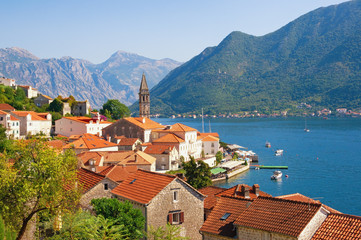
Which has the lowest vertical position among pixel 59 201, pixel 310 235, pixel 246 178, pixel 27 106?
pixel 246 178

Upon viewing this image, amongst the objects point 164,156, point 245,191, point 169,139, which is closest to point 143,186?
point 245,191

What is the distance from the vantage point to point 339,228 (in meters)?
17.8

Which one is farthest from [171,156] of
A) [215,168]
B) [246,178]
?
[246,178]

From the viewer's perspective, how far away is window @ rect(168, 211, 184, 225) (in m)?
23.6

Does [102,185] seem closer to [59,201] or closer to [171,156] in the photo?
[59,201]

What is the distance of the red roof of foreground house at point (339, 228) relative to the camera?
17.1 m

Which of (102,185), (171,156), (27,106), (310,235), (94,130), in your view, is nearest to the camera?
(310,235)

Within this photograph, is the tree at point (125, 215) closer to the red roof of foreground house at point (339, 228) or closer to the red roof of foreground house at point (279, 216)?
the red roof of foreground house at point (279, 216)

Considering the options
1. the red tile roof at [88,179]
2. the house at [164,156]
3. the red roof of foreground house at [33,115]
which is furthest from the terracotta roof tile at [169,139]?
the red tile roof at [88,179]

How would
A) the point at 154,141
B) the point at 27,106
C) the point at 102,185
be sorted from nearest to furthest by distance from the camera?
the point at 102,185, the point at 154,141, the point at 27,106

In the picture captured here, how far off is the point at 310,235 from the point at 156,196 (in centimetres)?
927

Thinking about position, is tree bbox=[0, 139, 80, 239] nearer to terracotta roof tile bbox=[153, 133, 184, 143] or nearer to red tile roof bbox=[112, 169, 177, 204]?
red tile roof bbox=[112, 169, 177, 204]

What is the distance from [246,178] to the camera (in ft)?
245

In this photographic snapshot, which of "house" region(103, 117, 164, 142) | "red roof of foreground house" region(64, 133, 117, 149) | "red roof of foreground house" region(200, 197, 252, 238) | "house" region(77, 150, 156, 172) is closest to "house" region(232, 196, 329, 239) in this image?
"red roof of foreground house" region(200, 197, 252, 238)
